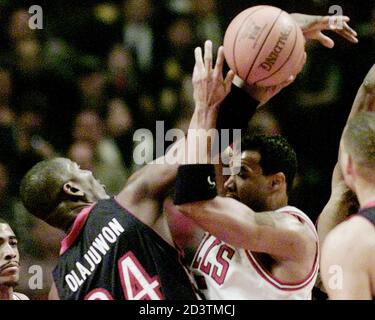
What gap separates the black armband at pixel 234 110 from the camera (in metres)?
2.26

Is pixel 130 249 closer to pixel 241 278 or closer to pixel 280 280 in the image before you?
pixel 241 278

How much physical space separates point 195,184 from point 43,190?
0.74 m

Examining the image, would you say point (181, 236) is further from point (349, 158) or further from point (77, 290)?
point (349, 158)

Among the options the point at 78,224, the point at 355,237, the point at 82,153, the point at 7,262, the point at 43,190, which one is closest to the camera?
the point at 355,237

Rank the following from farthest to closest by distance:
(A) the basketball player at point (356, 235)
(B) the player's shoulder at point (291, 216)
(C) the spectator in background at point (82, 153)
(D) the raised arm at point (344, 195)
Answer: (C) the spectator in background at point (82, 153), (D) the raised arm at point (344, 195), (B) the player's shoulder at point (291, 216), (A) the basketball player at point (356, 235)

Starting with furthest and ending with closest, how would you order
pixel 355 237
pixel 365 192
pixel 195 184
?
pixel 195 184, pixel 365 192, pixel 355 237

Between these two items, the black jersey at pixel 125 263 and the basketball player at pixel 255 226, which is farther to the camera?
the black jersey at pixel 125 263

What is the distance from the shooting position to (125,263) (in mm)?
2375

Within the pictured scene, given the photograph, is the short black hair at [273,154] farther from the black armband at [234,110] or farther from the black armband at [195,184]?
the black armband at [195,184]

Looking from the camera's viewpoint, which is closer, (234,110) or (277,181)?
(234,110)

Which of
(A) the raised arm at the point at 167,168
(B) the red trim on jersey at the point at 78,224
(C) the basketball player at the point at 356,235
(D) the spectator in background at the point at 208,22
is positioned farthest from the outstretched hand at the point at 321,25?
(D) the spectator in background at the point at 208,22

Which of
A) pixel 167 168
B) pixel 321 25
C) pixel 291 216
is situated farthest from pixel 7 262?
pixel 321 25

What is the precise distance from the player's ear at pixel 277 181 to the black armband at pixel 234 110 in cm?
33

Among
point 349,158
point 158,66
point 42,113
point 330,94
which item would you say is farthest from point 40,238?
point 349,158
